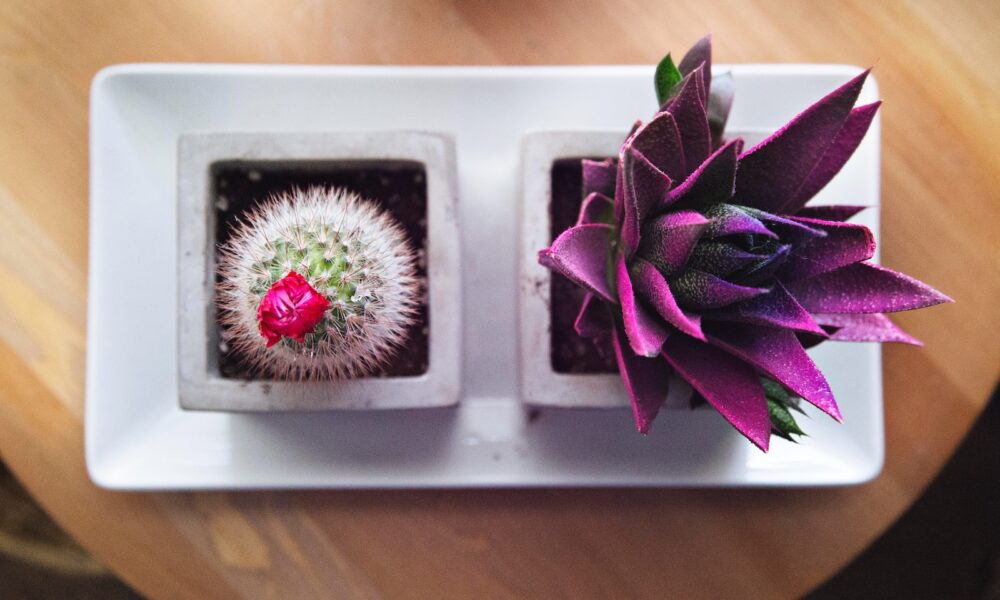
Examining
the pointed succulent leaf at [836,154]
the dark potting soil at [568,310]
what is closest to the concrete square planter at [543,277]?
the dark potting soil at [568,310]

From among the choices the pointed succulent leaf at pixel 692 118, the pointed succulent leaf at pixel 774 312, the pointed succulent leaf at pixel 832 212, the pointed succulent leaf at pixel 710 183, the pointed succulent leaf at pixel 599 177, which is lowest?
the pointed succulent leaf at pixel 774 312

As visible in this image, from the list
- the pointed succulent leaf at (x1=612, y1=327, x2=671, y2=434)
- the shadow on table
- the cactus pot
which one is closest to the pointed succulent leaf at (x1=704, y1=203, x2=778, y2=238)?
the pointed succulent leaf at (x1=612, y1=327, x2=671, y2=434)

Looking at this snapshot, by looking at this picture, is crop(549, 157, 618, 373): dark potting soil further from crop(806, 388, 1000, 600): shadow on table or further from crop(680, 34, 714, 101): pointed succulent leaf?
crop(806, 388, 1000, 600): shadow on table

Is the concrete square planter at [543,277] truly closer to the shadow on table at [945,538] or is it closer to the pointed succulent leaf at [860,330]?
the pointed succulent leaf at [860,330]

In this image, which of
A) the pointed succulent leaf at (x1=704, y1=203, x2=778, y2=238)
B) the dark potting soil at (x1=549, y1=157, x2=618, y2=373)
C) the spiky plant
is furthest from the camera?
the dark potting soil at (x1=549, y1=157, x2=618, y2=373)

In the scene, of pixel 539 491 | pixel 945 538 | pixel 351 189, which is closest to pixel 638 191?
pixel 351 189

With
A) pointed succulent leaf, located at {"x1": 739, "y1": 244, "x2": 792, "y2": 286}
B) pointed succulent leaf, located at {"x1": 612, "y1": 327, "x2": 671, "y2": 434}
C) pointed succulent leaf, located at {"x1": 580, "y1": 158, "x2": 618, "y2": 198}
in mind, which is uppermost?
pointed succulent leaf, located at {"x1": 580, "y1": 158, "x2": 618, "y2": 198}

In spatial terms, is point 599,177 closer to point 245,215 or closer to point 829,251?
point 829,251
